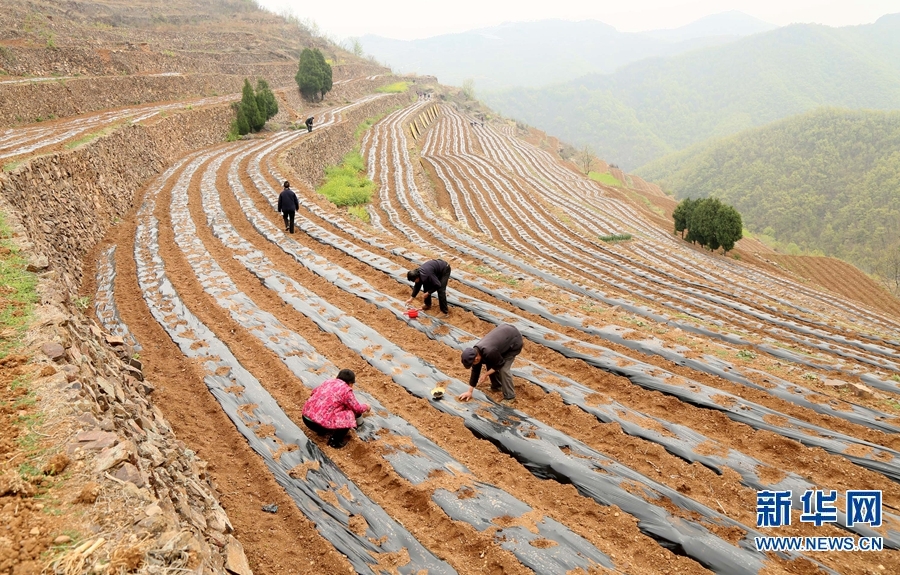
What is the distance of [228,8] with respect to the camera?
69.0 meters

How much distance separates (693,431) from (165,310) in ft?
30.2

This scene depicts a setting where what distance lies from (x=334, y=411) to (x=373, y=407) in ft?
2.76

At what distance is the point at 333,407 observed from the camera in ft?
18.1

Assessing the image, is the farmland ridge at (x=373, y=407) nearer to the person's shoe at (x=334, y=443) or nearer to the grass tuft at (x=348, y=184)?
the person's shoe at (x=334, y=443)

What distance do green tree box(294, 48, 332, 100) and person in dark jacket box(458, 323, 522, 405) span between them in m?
43.5

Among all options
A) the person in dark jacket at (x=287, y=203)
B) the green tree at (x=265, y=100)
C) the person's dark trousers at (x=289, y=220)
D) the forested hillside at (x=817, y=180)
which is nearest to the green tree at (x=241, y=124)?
the green tree at (x=265, y=100)

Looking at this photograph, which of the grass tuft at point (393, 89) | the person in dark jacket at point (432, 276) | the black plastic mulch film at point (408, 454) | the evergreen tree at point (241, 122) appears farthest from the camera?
the grass tuft at point (393, 89)

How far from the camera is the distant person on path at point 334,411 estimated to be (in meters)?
5.50

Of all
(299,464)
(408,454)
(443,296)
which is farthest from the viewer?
(443,296)

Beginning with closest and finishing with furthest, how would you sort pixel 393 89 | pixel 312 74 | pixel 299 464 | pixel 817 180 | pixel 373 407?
pixel 299 464 → pixel 373 407 → pixel 312 74 → pixel 393 89 → pixel 817 180

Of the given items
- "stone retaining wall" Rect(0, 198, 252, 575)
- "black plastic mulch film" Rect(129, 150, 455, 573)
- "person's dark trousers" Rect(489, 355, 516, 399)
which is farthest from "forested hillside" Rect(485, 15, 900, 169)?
"stone retaining wall" Rect(0, 198, 252, 575)

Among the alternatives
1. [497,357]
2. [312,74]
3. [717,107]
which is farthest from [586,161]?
[717,107]

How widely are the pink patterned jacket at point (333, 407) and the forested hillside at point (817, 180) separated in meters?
63.7

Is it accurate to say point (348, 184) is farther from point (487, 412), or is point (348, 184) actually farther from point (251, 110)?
point (487, 412)
